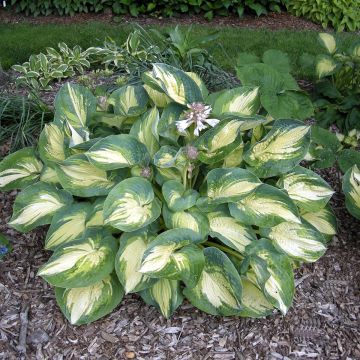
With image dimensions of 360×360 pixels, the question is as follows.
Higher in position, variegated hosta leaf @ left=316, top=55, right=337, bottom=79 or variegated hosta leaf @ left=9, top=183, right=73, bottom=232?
variegated hosta leaf @ left=316, top=55, right=337, bottom=79

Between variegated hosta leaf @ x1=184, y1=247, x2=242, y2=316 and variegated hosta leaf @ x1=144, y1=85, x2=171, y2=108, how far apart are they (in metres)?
0.81

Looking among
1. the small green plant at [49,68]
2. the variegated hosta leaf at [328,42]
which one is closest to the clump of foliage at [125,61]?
the small green plant at [49,68]

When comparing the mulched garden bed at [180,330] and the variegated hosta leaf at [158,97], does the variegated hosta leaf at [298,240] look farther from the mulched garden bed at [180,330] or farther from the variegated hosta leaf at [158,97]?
the variegated hosta leaf at [158,97]

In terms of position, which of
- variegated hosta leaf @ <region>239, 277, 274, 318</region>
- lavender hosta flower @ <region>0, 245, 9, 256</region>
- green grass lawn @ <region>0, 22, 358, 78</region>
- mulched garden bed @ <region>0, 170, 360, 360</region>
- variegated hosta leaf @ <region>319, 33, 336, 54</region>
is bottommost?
mulched garden bed @ <region>0, 170, 360, 360</region>

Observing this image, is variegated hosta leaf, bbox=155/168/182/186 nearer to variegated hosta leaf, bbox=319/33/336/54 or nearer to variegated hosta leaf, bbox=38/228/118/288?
variegated hosta leaf, bbox=38/228/118/288

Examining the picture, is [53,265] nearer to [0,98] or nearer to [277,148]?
[277,148]

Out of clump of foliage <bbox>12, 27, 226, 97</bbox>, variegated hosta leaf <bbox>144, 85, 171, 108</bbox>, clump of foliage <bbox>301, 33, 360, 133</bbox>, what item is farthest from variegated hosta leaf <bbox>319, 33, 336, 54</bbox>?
variegated hosta leaf <bbox>144, 85, 171, 108</bbox>

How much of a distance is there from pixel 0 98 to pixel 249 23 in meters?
3.35

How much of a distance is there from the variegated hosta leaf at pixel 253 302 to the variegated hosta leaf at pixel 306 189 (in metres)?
0.44

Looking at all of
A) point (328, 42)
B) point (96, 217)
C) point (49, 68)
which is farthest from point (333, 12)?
point (96, 217)

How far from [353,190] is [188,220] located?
2.89ft

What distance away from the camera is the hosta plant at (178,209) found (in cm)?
206

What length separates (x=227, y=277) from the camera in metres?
2.10

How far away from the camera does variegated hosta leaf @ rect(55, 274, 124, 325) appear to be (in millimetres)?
2135
